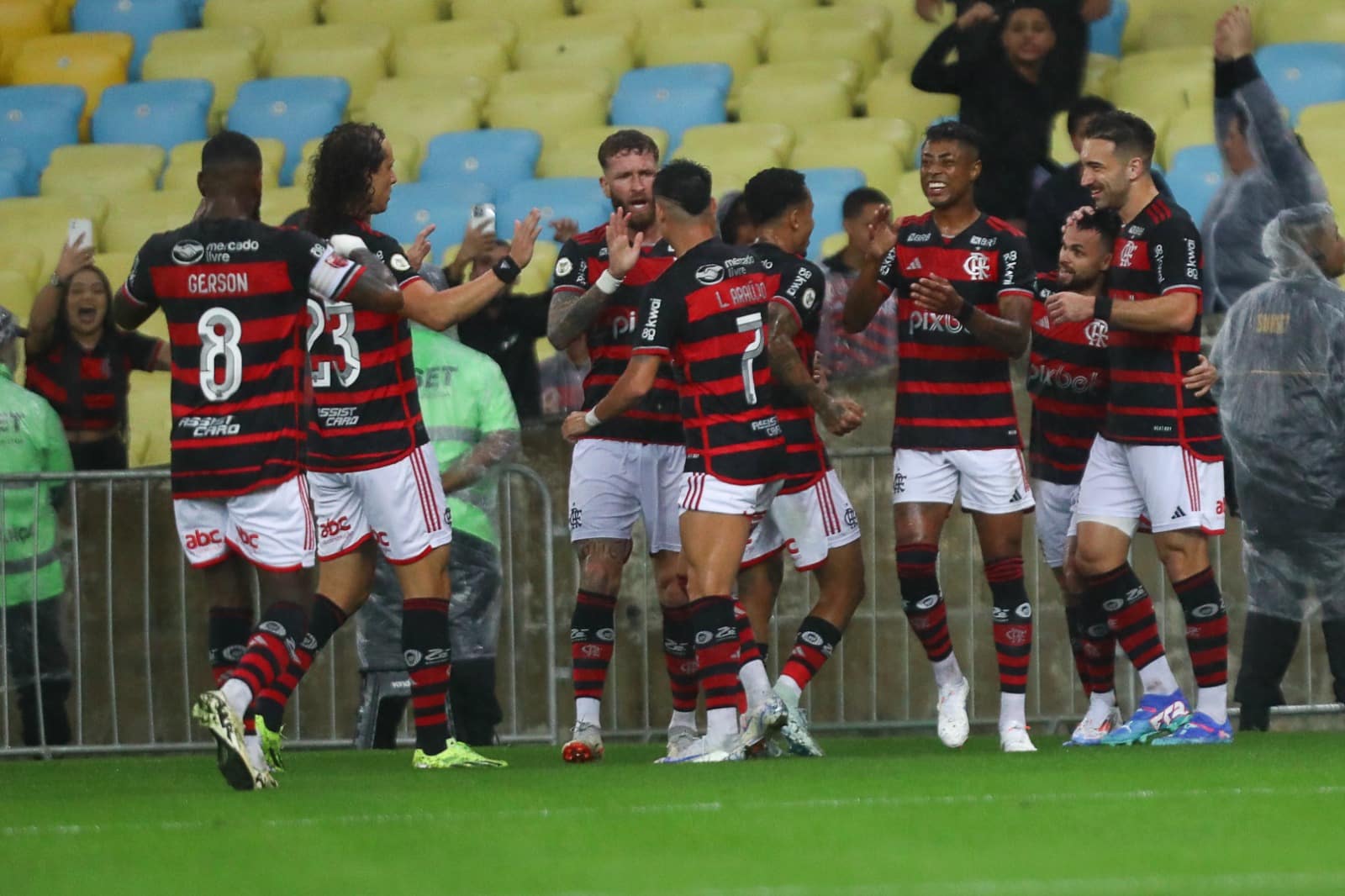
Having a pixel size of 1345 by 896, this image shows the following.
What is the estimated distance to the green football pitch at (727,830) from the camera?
15.9ft

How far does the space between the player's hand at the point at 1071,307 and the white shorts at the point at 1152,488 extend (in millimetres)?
697

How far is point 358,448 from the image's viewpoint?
25.1 ft

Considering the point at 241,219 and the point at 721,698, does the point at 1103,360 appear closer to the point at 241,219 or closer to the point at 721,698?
the point at 721,698

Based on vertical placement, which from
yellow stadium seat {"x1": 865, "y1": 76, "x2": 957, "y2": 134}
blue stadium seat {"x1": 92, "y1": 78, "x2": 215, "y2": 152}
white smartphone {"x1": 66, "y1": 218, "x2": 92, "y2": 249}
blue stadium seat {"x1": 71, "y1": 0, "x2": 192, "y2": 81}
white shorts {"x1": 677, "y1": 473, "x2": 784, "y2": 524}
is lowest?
white shorts {"x1": 677, "y1": 473, "x2": 784, "y2": 524}

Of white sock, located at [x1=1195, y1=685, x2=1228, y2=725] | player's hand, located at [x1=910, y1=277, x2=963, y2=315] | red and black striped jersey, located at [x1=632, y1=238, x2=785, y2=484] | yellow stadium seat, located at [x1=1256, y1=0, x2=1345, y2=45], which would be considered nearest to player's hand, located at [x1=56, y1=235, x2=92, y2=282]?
red and black striped jersey, located at [x1=632, y1=238, x2=785, y2=484]

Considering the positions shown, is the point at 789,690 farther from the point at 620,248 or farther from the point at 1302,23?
the point at 1302,23

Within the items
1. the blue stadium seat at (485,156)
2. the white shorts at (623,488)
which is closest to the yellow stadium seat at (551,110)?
the blue stadium seat at (485,156)

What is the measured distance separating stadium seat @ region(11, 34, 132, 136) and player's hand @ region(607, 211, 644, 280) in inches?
332

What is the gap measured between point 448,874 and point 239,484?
2658 millimetres

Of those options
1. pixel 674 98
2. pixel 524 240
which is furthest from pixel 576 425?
pixel 674 98

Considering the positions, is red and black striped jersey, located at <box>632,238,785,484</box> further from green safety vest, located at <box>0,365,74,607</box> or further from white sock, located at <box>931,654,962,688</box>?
green safety vest, located at <box>0,365,74,607</box>

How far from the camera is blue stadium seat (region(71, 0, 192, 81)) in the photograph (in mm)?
16172

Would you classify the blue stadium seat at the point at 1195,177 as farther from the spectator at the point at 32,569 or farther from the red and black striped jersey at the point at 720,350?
the spectator at the point at 32,569

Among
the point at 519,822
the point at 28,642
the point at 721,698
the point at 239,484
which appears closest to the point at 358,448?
the point at 239,484
